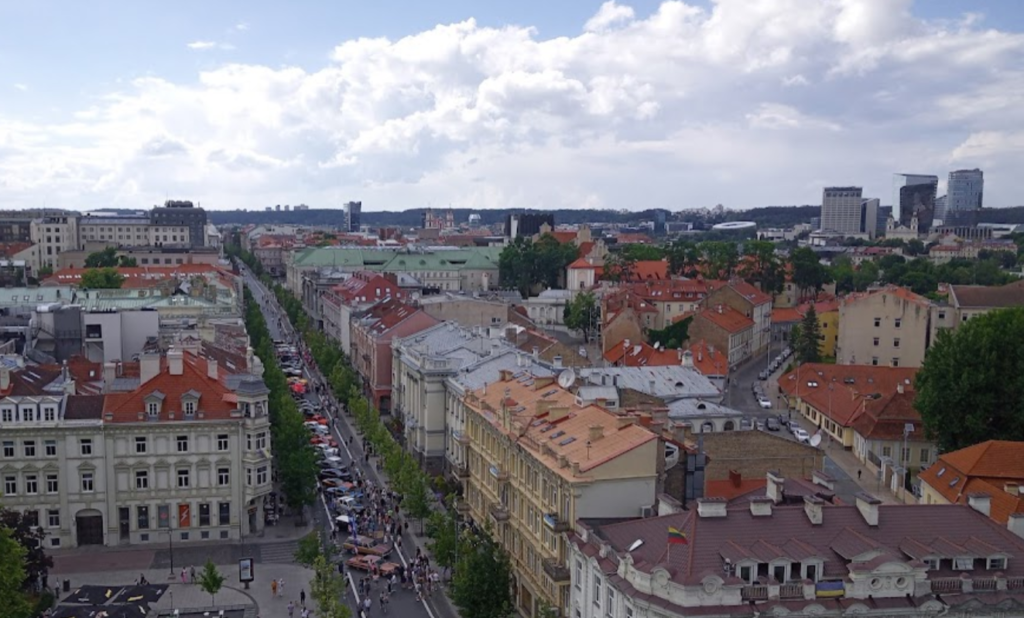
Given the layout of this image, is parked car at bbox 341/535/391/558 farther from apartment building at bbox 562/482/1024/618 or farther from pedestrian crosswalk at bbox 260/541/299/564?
apartment building at bbox 562/482/1024/618

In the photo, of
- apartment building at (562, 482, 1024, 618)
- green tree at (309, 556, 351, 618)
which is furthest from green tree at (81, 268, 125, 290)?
apartment building at (562, 482, 1024, 618)

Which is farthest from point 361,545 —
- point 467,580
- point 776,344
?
point 776,344

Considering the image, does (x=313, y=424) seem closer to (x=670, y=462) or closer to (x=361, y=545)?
(x=361, y=545)

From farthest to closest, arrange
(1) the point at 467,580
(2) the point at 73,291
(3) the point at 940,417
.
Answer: (2) the point at 73,291 < (3) the point at 940,417 < (1) the point at 467,580

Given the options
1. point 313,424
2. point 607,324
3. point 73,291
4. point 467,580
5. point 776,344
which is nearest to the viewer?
point 467,580

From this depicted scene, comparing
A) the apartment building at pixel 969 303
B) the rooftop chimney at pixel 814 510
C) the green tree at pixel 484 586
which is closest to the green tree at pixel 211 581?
the green tree at pixel 484 586

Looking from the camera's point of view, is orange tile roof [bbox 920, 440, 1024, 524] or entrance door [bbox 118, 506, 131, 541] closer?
orange tile roof [bbox 920, 440, 1024, 524]
